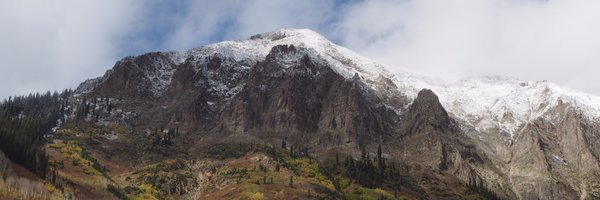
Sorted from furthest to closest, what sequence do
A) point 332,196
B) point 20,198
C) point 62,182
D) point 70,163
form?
1. point 332,196
2. point 70,163
3. point 62,182
4. point 20,198

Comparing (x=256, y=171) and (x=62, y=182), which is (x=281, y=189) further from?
(x=62, y=182)

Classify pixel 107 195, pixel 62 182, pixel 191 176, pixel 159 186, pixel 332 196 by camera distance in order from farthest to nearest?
pixel 191 176 < pixel 159 186 < pixel 332 196 < pixel 107 195 < pixel 62 182

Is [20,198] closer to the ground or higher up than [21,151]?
closer to the ground

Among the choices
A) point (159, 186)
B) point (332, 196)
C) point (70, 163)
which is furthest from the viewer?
point (159, 186)

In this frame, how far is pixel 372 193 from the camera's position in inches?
7746

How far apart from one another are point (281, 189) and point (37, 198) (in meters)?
78.4

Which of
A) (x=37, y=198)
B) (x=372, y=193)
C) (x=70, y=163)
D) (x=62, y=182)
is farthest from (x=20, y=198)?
(x=372, y=193)

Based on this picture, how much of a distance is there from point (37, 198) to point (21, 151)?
1168 inches

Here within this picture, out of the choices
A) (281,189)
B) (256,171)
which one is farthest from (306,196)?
(256,171)

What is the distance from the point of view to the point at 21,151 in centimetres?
11288

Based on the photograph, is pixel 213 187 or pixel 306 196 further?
pixel 213 187

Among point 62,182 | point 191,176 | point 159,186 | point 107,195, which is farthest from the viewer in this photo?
point 191,176

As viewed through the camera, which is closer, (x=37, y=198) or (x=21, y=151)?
(x=37, y=198)

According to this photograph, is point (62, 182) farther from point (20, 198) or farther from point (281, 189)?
point (281, 189)
